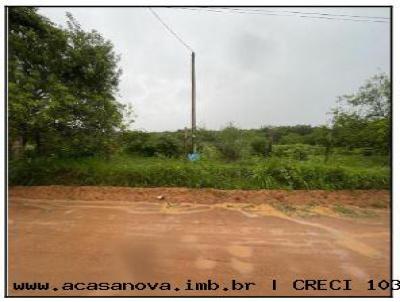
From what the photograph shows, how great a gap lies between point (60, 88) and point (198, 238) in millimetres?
5921

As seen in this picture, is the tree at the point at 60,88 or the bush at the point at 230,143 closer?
the tree at the point at 60,88

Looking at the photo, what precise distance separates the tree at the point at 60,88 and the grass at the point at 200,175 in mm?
700

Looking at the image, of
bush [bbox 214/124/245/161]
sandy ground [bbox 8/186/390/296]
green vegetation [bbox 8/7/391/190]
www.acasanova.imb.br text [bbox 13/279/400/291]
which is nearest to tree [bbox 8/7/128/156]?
green vegetation [bbox 8/7/391/190]

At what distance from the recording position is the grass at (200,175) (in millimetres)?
7793

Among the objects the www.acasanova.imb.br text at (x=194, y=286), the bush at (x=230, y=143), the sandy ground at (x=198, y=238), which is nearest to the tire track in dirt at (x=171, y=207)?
the sandy ground at (x=198, y=238)

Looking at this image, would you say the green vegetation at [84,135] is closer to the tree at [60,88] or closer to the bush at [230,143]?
the tree at [60,88]

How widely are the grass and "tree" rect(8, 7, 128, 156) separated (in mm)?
700

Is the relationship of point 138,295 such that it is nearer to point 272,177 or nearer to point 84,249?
point 84,249

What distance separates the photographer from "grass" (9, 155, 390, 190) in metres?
7.79

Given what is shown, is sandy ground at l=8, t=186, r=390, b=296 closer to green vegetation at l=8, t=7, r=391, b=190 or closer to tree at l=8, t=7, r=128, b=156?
green vegetation at l=8, t=7, r=391, b=190

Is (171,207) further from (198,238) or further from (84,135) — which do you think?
(84,135)

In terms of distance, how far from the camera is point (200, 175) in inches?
322

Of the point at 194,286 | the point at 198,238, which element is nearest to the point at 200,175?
the point at 198,238

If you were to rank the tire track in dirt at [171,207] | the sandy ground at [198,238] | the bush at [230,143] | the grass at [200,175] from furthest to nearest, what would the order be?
the bush at [230,143], the grass at [200,175], the tire track in dirt at [171,207], the sandy ground at [198,238]
